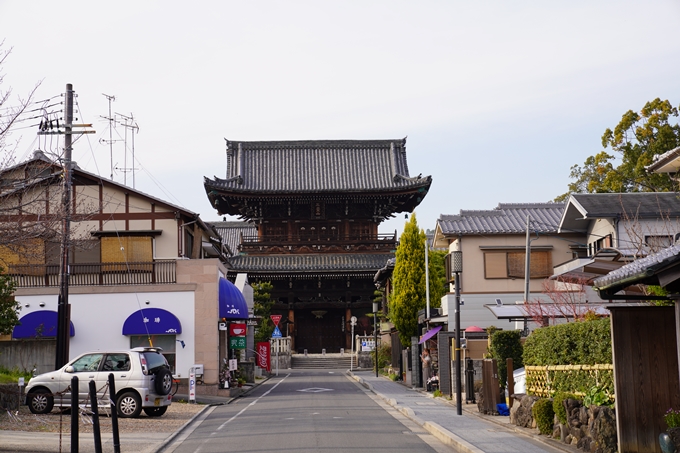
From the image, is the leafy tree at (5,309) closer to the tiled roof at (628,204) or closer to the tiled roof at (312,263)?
the tiled roof at (628,204)

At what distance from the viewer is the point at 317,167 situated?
2464 inches

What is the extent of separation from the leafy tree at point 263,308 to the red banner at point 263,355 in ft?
15.2

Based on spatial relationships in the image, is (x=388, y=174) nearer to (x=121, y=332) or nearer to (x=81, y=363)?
(x=121, y=332)

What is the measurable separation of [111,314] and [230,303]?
471 centimetres

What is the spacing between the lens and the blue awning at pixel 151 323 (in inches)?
1154

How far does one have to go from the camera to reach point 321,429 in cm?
1770

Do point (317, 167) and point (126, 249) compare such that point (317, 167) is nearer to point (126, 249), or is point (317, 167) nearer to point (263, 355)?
point (263, 355)

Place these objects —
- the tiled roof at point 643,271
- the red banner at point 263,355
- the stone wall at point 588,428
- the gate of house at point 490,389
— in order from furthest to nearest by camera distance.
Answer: the red banner at point 263,355
the gate of house at point 490,389
the stone wall at point 588,428
the tiled roof at point 643,271

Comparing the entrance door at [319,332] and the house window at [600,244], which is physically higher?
the house window at [600,244]

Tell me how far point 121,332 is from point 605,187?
2747cm

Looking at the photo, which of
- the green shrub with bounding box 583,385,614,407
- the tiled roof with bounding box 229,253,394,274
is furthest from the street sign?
the green shrub with bounding box 583,385,614,407

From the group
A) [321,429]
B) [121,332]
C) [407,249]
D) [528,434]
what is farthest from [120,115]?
[528,434]

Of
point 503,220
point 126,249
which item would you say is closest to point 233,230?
point 503,220

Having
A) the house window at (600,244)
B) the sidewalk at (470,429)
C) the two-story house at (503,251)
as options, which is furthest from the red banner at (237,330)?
the house window at (600,244)
